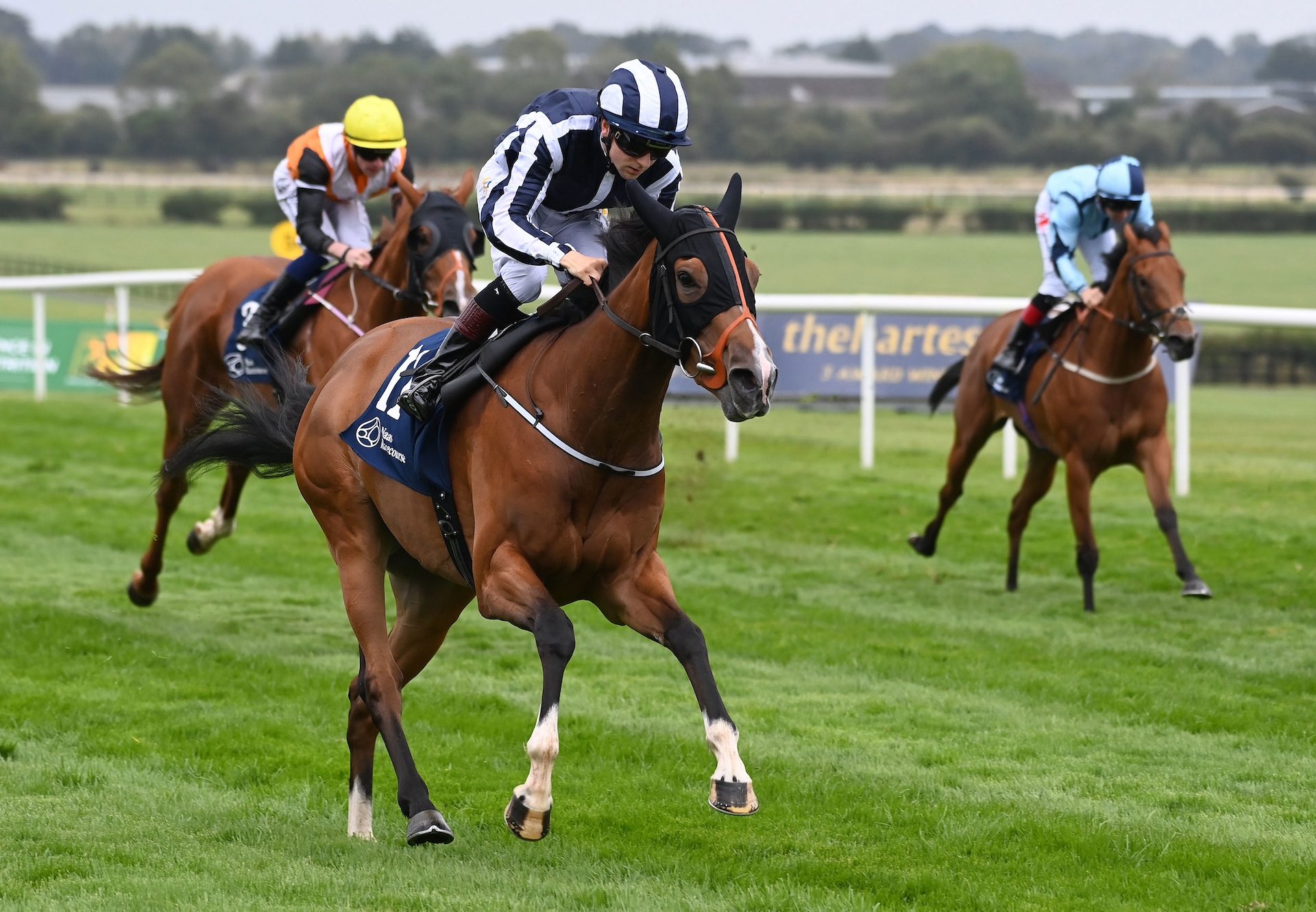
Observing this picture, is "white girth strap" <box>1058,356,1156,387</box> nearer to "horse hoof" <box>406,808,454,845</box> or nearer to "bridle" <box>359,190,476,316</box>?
"bridle" <box>359,190,476,316</box>

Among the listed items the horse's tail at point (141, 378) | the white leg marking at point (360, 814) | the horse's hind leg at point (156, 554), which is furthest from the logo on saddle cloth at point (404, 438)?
the horse's tail at point (141, 378)

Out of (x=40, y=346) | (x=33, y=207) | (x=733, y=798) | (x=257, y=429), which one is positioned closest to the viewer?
(x=733, y=798)

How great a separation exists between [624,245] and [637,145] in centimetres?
27

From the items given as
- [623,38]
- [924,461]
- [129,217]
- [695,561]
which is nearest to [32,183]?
[129,217]

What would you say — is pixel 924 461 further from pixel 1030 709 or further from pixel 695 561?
pixel 1030 709

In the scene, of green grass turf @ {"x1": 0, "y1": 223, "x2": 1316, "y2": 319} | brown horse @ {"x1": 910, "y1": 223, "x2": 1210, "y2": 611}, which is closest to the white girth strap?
brown horse @ {"x1": 910, "y1": 223, "x2": 1210, "y2": 611}

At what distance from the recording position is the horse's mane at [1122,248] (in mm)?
8281

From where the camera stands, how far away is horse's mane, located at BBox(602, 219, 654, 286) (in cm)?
412

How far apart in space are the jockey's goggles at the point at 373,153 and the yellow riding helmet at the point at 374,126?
0.06ft

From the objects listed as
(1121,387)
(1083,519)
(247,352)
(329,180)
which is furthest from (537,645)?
(1121,387)

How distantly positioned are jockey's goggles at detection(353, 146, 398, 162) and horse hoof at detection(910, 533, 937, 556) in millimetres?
3915

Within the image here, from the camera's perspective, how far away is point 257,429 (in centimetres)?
540

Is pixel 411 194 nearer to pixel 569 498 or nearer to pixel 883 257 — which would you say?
pixel 569 498

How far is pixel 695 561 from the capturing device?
975cm
